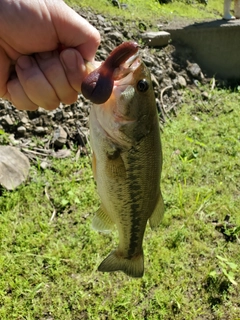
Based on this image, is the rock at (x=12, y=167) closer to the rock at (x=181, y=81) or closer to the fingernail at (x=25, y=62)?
the fingernail at (x=25, y=62)

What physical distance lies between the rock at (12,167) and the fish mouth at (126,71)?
2.93m

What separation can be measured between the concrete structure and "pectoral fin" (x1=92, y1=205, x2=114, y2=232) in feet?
22.8

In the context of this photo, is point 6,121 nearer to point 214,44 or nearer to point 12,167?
point 12,167

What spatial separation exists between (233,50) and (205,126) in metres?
3.55

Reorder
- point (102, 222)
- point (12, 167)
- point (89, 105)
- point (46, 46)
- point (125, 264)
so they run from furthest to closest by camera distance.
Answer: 1. point (89, 105)
2. point (12, 167)
3. point (125, 264)
4. point (102, 222)
5. point (46, 46)

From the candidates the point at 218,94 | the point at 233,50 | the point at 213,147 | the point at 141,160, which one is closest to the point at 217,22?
the point at 233,50

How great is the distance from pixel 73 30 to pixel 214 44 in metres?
7.62

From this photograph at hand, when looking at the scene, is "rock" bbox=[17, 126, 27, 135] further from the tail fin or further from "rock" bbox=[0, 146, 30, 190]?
the tail fin

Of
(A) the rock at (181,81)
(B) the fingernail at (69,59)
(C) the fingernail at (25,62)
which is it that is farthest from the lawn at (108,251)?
(A) the rock at (181,81)

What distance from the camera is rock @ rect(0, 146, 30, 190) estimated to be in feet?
14.0

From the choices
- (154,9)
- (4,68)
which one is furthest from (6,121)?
(154,9)

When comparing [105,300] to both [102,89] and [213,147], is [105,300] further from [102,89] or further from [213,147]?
[213,147]

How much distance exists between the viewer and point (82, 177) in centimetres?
470

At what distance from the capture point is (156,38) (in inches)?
305
